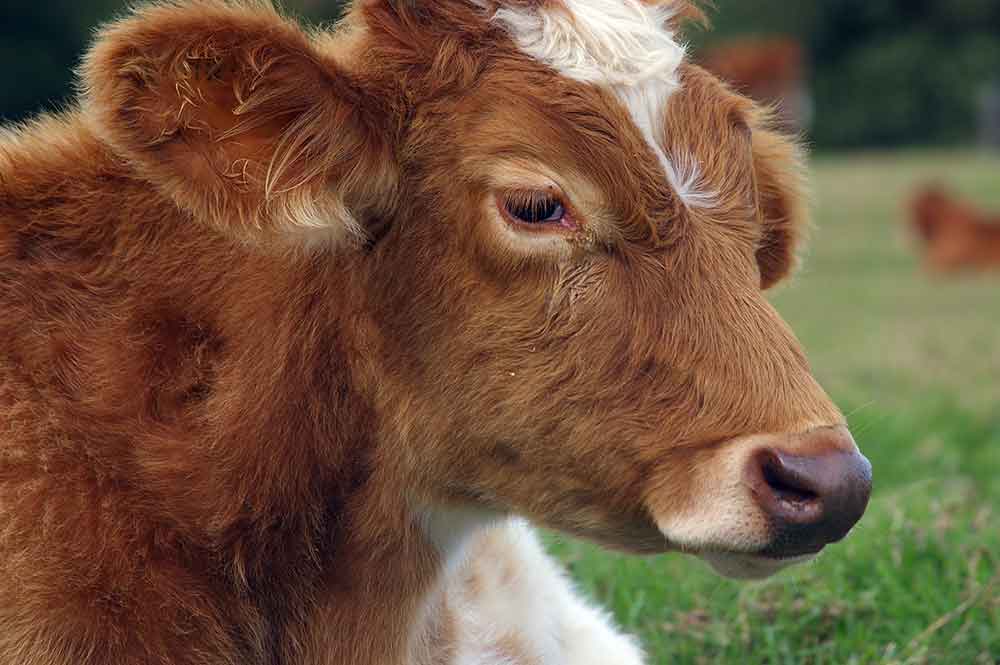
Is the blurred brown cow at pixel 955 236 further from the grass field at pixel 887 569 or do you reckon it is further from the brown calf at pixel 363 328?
the brown calf at pixel 363 328

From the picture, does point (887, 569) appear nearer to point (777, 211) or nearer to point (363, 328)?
point (777, 211)

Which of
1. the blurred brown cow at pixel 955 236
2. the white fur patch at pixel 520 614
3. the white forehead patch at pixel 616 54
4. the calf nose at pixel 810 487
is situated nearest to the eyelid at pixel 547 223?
the white forehead patch at pixel 616 54

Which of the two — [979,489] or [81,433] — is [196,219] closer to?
[81,433]

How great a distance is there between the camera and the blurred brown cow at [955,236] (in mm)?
23391

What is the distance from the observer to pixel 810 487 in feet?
9.31

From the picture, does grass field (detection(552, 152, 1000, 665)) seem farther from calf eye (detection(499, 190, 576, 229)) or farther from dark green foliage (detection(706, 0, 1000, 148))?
dark green foliage (detection(706, 0, 1000, 148))

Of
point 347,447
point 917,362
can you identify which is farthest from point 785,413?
point 917,362

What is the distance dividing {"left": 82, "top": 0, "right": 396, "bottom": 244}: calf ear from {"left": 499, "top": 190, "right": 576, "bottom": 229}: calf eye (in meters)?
0.29

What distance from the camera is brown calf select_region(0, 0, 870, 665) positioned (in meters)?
3.10

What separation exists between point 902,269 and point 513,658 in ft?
67.1

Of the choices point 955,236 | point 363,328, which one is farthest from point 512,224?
point 955,236

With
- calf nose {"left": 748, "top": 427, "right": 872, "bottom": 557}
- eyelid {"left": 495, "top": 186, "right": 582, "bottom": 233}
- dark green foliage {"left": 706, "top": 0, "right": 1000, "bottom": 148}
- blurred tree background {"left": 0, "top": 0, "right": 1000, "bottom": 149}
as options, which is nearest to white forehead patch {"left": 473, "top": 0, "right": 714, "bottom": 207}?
eyelid {"left": 495, "top": 186, "right": 582, "bottom": 233}

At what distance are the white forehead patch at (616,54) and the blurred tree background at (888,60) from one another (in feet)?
133

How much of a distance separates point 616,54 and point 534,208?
1.40ft
